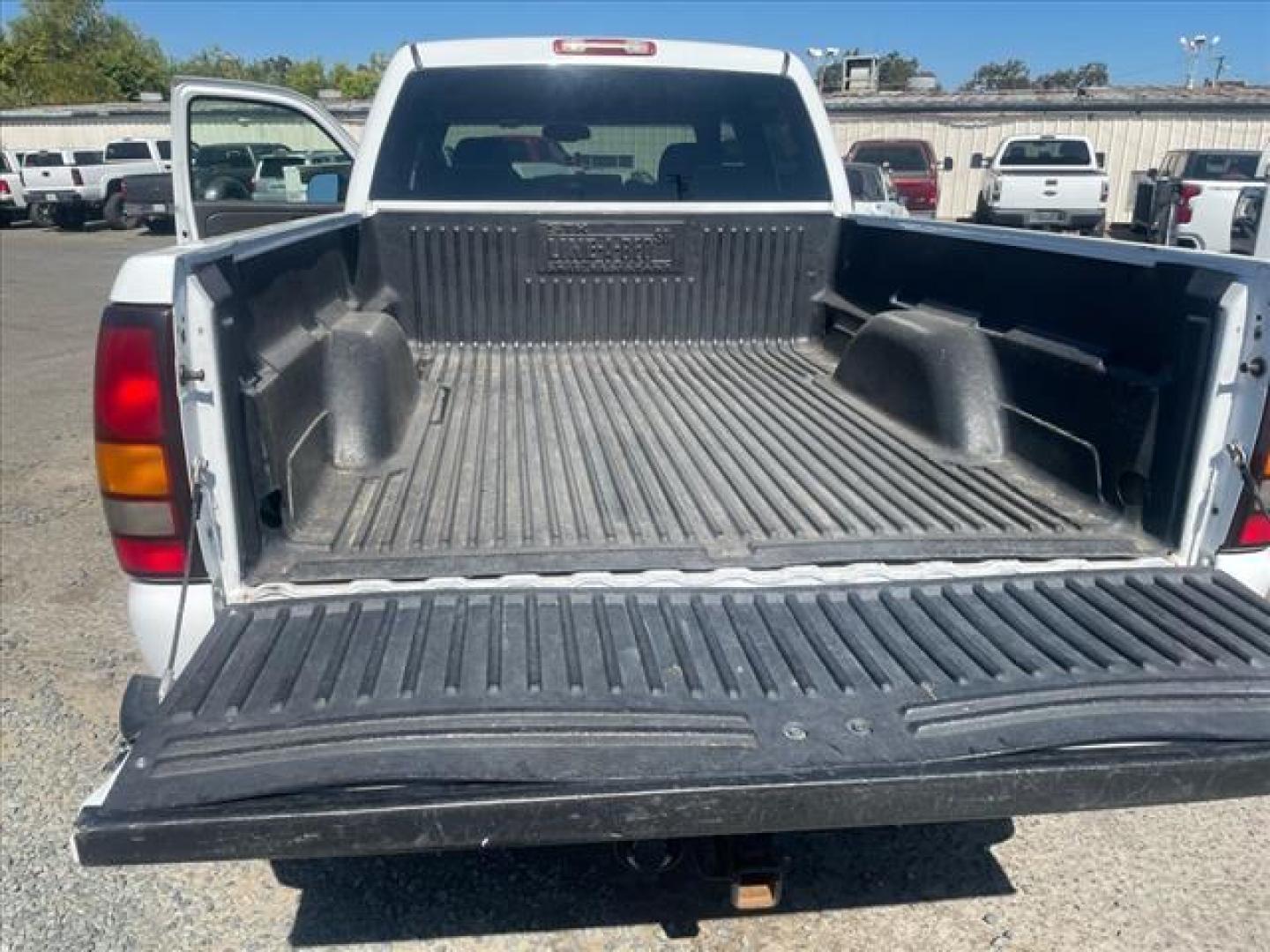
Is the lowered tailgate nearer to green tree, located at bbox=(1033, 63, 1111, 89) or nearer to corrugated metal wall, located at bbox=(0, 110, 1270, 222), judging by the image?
corrugated metal wall, located at bbox=(0, 110, 1270, 222)

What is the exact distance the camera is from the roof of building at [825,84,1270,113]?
2675cm

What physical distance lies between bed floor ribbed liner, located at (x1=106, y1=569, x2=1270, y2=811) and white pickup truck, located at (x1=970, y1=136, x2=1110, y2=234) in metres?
20.4

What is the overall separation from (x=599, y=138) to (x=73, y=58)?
69.4m

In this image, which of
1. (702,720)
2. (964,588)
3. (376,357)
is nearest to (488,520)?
(376,357)

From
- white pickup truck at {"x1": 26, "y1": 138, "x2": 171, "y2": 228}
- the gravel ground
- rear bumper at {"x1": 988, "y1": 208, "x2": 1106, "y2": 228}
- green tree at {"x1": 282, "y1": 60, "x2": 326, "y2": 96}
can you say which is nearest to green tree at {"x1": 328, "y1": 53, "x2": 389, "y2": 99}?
green tree at {"x1": 282, "y1": 60, "x2": 326, "y2": 96}

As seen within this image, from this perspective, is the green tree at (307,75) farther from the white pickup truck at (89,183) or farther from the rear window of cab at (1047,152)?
the rear window of cab at (1047,152)

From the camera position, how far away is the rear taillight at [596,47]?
163 inches

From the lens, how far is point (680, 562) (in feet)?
7.55

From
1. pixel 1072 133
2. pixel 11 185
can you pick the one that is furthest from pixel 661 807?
pixel 11 185

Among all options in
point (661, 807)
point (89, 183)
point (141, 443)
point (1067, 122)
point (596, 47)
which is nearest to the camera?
point (661, 807)

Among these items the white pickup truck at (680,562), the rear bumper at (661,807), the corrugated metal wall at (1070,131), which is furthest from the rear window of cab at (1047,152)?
the rear bumper at (661,807)

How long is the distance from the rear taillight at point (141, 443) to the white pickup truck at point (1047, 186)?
21.0 m

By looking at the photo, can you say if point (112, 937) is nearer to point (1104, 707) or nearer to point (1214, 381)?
point (1104, 707)

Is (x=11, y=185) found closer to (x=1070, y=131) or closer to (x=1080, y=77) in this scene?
(x=1070, y=131)
